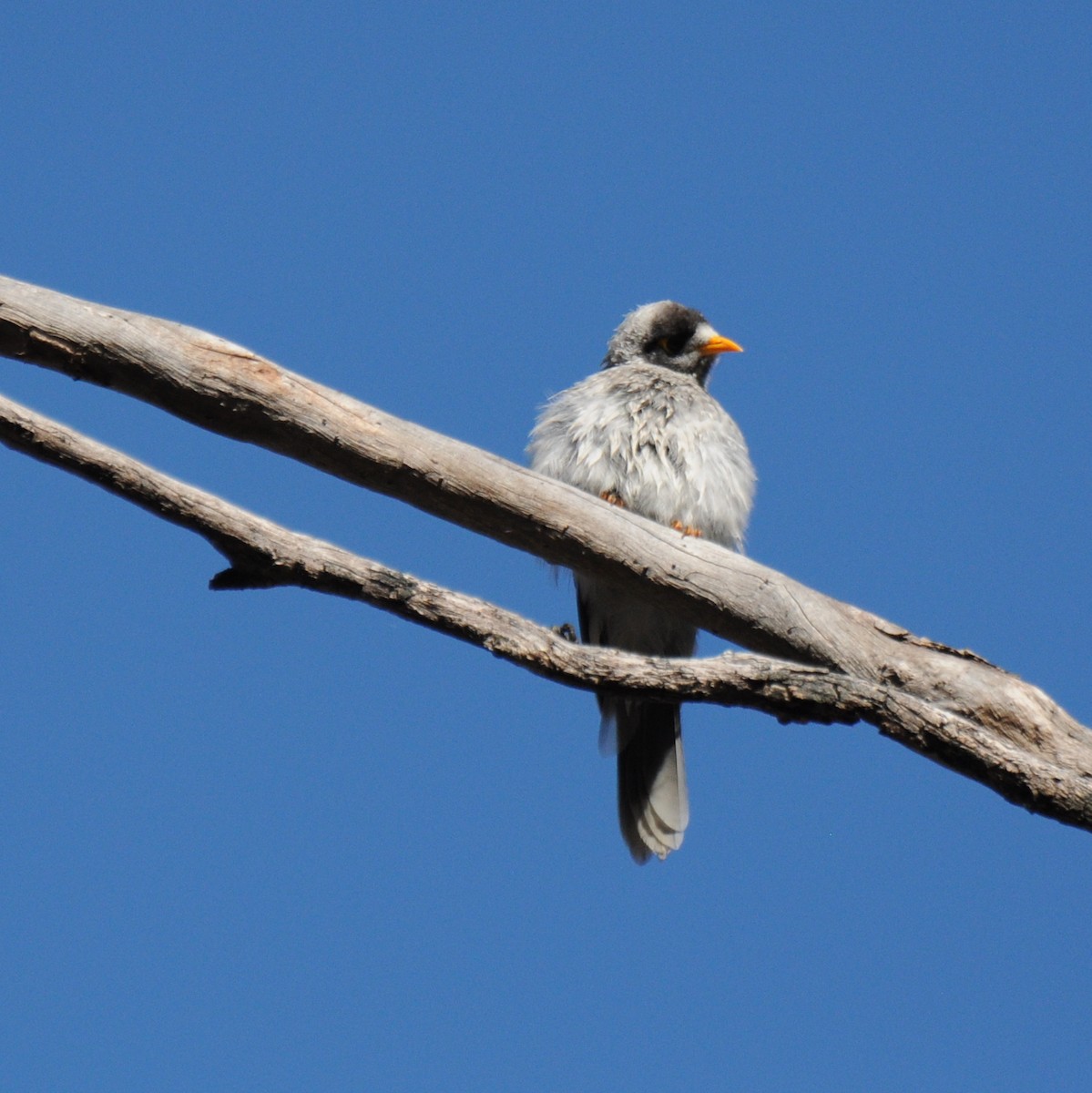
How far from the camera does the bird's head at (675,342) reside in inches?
297

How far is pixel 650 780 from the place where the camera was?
654 cm

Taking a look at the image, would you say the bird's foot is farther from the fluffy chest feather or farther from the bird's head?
the bird's head

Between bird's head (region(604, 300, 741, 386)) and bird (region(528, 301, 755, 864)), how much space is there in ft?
0.86

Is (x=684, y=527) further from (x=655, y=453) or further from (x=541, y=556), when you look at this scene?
(x=541, y=556)

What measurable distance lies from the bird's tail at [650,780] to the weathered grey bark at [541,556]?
1636mm

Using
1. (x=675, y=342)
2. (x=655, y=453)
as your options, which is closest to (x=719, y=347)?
(x=675, y=342)

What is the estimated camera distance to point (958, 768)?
416cm

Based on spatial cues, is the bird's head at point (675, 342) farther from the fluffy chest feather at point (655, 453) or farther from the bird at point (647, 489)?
the fluffy chest feather at point (655, 453)

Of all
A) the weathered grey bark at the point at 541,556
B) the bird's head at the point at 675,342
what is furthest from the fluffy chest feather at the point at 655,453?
the weathered grey bark at the point at 541,556

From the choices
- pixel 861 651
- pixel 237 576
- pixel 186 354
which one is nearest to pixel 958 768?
pixel 861 651

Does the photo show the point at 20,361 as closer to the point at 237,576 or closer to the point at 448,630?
the point at 237,576

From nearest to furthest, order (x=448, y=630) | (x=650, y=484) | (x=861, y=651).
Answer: (x=448, y=630) → (x=861, y=651) → (x=650, y=484)

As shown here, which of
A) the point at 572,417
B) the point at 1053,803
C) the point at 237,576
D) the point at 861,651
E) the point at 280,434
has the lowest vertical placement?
the point at 1053,803

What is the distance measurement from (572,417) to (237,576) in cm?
307
